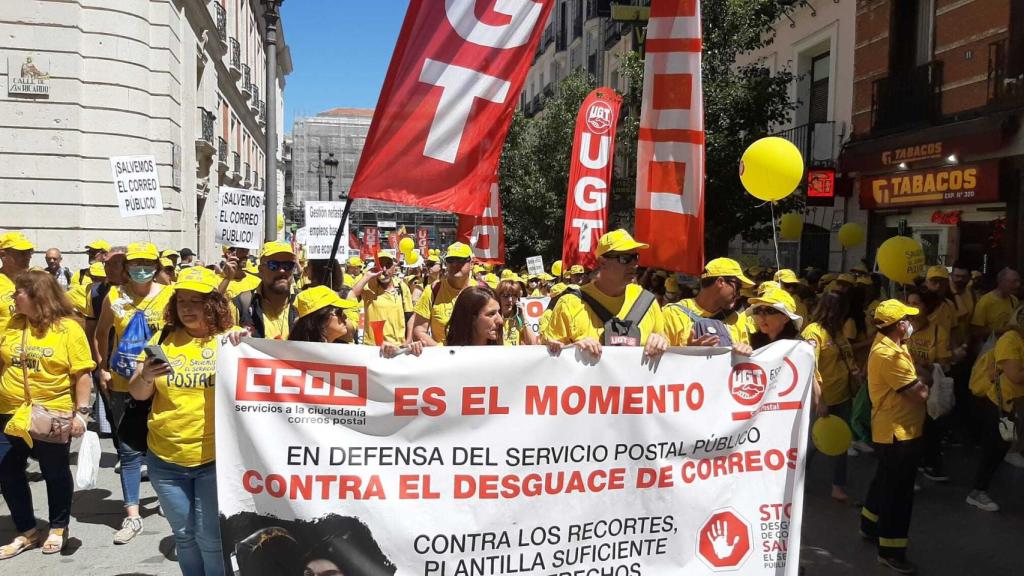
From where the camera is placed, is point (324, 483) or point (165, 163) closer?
point (324, 483)

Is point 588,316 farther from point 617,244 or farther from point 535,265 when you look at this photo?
point 535,265

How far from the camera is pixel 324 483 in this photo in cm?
323

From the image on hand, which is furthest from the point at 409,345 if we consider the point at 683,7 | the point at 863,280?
the point at 863,280

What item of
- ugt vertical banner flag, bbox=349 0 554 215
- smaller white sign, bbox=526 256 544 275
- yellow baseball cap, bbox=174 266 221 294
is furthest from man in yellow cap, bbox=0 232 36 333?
smaller white sign, bbox=526 256 544 275

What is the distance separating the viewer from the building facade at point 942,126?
10352 millimetres

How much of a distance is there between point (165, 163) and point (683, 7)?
13.0 metres

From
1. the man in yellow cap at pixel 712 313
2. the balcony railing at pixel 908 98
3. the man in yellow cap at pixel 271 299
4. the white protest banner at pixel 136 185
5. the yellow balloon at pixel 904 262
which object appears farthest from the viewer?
the balcony railing at pixel 908 98

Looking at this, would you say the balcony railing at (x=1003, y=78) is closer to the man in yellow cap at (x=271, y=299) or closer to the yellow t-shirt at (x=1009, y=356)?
the yellow t-shirt at (x=1009, y=356)

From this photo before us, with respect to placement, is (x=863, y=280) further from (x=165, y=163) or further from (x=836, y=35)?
(x=165, y=163)

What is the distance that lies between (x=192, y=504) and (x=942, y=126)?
1119 cm

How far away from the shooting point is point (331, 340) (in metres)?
3.67

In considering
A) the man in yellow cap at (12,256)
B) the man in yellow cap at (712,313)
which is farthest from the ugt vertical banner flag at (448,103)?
the man in yellow cap at (12,256)

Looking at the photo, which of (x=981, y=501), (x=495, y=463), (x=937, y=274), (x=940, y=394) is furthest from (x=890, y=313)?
(x=937, y=274)

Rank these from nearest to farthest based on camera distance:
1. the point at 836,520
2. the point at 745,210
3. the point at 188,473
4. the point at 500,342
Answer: the point at 188,473 → the point at 500,342 → the point at 836,520 → the point at 745,210
